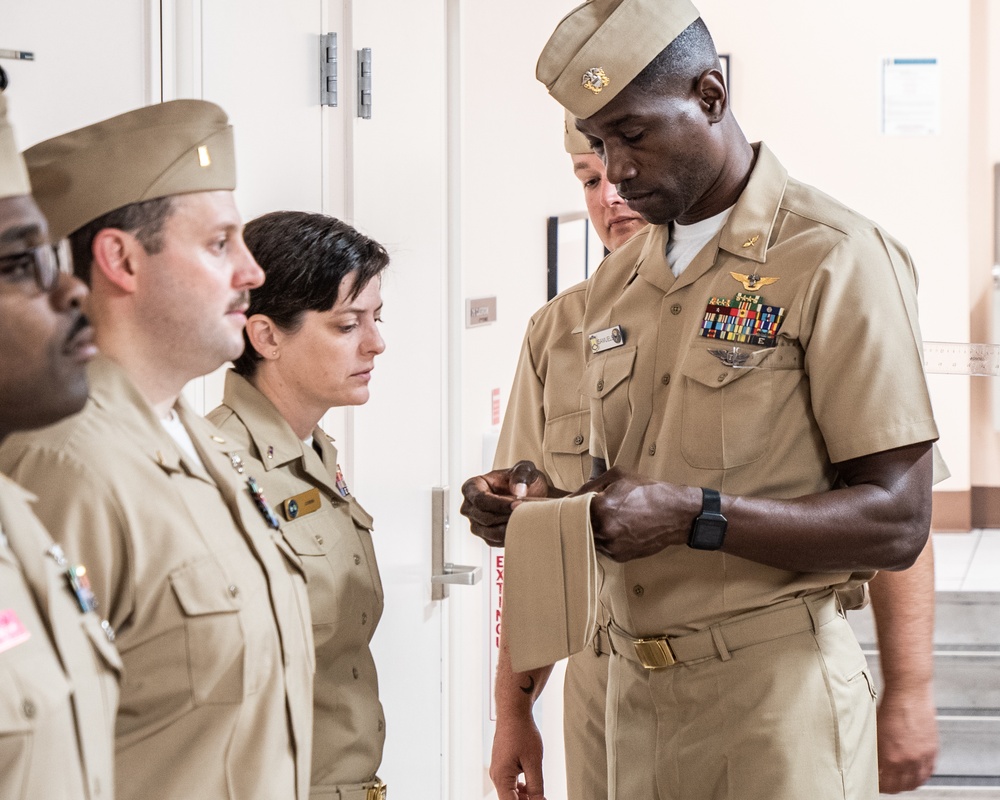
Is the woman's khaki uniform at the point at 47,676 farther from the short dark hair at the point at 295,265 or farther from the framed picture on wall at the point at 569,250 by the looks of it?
the framed picture on wall at the point at 569,250

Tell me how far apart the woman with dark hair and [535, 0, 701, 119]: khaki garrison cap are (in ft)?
1.37

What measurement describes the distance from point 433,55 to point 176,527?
176 centimetres

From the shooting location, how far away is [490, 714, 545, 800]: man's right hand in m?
2.25

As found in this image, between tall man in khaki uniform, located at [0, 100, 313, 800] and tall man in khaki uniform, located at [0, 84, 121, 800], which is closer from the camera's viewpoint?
tall man in khaki uniform, located at [0, 84, 121, 800]

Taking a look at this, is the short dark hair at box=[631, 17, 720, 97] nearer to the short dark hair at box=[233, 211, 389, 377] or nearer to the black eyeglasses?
the short dark hair at box=[233, 211, 389, 377]

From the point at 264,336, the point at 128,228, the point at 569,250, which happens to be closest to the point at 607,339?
the point at 264,336

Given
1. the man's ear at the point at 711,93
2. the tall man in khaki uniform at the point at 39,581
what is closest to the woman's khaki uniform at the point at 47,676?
the tall man in khaki uniform at the point at 39,581

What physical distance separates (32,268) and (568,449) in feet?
4.14

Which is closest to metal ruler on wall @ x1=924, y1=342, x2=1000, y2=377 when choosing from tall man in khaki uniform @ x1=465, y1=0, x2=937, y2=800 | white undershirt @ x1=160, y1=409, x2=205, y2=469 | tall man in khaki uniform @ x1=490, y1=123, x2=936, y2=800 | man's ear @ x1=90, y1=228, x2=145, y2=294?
tall man in khaki uniform @ x1=490, y1=123, x2=936, y2=800

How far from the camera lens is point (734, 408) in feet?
5.90

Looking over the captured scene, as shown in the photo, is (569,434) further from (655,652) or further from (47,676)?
(47,676)

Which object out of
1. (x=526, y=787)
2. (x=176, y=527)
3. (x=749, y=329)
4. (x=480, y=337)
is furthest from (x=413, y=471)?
(x=176, y=527)

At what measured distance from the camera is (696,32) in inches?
73.5

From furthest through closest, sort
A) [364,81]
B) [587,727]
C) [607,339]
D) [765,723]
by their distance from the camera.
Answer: [364,81] → [587,727] → [607,339] → [765,723]
